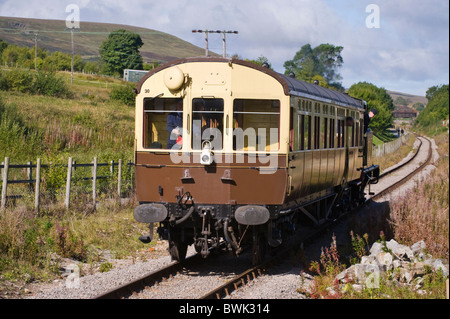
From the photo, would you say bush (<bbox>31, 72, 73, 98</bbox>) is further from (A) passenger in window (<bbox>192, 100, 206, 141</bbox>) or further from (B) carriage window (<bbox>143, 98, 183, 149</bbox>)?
(A) passenger in window (<bbox>192, 100, 206, 141</bbox>)

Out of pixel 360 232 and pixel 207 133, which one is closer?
pixel 207 133

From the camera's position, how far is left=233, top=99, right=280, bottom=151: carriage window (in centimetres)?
946

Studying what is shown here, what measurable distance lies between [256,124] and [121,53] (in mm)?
94910

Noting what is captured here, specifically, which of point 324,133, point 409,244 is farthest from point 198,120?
point 409,244

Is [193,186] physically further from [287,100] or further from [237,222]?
[287,100]

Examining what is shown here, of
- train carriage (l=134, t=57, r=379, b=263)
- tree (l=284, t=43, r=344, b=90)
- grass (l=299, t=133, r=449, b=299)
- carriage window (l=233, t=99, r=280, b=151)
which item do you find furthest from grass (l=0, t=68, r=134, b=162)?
tree (l=284, t=43, r=344, b=90)

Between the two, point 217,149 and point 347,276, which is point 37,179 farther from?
point 347,276

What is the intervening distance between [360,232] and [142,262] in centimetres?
535

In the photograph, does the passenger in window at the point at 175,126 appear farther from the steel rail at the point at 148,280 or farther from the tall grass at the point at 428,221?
the tall grass at the point at 428,221

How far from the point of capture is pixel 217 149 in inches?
373

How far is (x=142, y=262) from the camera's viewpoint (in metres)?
10.9

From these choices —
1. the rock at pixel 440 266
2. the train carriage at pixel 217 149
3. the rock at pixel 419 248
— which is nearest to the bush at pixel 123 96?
the train carriage at pixel 217 149
